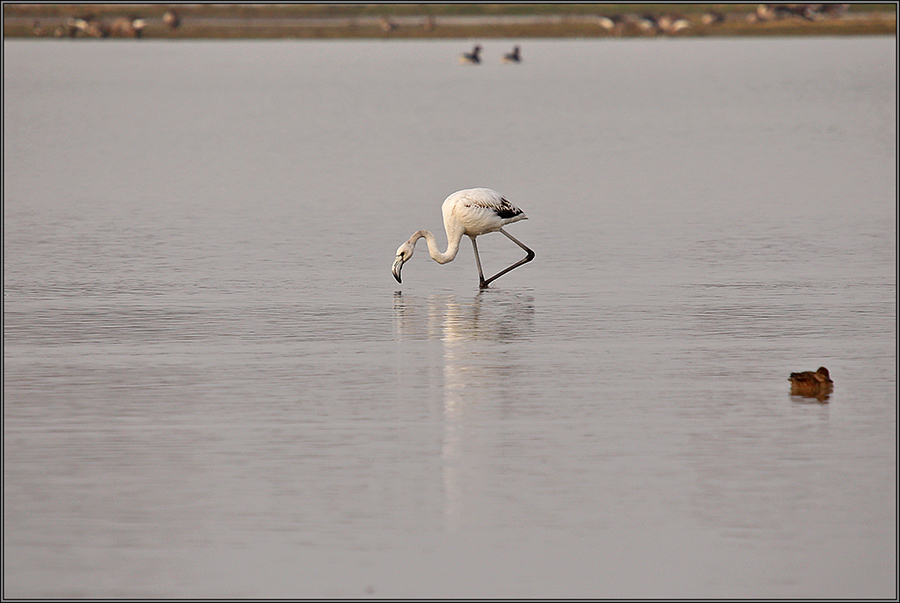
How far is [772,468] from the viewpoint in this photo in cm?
837

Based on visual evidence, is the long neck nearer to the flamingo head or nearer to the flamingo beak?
the flamingo head

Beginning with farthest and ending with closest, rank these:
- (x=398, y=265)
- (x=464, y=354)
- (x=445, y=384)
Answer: (x=398, y=265), (x=464, y=354), (x=445, y=384)

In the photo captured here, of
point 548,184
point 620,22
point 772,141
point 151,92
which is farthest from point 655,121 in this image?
point 620,22

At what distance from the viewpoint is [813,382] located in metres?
9.98

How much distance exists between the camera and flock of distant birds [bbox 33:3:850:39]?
109562 millimetres

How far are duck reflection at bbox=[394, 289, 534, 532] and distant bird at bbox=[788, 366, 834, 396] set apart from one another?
1.92 m

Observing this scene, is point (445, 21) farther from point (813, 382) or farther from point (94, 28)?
Answer: point (813, 382)

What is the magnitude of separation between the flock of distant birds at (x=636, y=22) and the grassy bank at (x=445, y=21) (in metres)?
0.08

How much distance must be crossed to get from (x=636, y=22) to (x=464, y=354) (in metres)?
103

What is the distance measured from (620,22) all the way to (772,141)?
78.4 metres

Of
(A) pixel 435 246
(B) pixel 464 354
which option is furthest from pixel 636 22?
(B) pixel 464 354

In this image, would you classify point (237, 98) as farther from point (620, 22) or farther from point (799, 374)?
point (620, 22)

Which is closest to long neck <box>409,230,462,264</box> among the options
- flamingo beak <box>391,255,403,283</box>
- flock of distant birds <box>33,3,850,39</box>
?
flamingo beak <box>391,255,403,283</box>

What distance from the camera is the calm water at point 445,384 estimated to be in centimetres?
714
